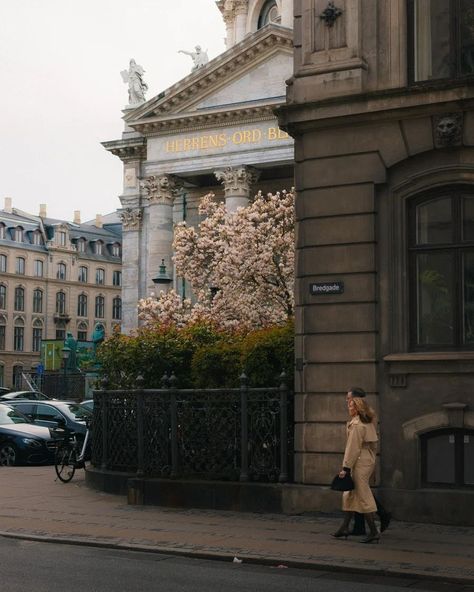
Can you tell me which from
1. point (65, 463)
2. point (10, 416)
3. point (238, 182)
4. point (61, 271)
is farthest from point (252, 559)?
point (61, 271)

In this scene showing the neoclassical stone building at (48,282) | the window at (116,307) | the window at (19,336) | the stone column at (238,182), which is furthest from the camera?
the window at (116,307)

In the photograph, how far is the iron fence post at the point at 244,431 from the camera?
51.8 feet

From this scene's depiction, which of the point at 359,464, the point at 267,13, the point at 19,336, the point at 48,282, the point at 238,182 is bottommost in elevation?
the point at 359,464

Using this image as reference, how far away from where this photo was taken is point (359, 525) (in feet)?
42.6

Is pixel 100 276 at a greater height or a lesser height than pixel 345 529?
greater

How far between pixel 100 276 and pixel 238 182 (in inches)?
2737

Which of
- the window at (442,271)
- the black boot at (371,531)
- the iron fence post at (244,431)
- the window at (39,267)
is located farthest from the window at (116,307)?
the black boot at (371,531)

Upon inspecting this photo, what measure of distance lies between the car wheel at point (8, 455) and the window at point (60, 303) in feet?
302

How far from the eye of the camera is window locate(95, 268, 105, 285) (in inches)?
4815

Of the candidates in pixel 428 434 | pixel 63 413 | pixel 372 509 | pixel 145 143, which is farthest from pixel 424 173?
pixel 145 143

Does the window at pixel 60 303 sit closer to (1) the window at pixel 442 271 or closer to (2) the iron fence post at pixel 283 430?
(2) the iron fence post at pixel 283 430

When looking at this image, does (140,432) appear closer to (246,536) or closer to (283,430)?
(283,430)

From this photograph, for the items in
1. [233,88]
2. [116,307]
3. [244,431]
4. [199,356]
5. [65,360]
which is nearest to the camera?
[244,431]

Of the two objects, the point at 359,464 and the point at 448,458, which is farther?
the point at 448,458
